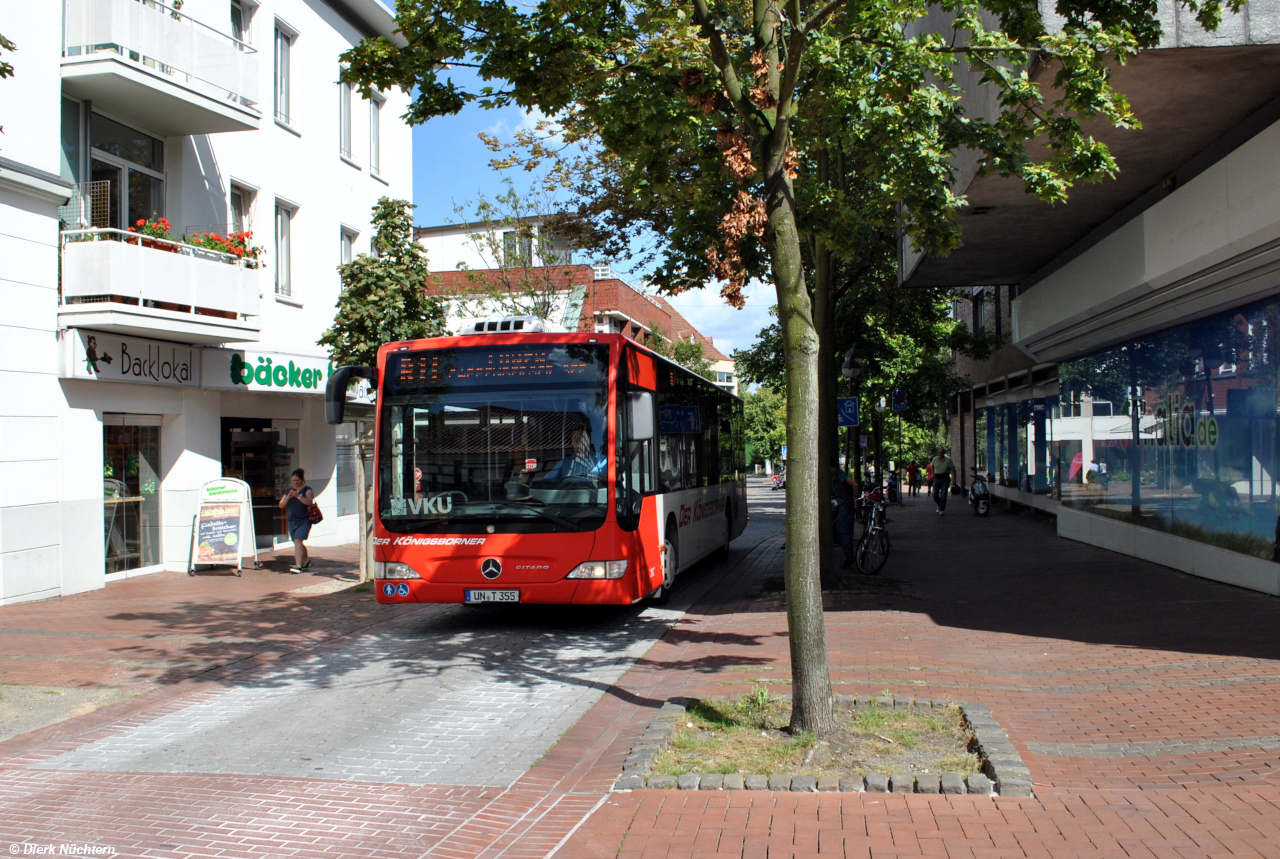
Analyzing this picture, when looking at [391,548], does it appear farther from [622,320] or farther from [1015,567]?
[622,320]

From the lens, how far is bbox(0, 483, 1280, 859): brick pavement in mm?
4547

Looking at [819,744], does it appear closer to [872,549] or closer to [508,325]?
[508,325]

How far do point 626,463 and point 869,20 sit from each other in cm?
457

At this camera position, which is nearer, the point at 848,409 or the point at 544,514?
the point at 544,514

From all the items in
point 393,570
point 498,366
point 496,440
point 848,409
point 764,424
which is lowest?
point 393,570

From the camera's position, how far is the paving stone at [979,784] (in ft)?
16.4

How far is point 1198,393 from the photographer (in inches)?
481

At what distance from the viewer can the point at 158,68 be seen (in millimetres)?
14633

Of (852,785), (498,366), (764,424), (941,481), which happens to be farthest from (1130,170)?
(764,424)

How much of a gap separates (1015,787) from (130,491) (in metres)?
14.0

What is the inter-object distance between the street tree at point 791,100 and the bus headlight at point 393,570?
3.97 m

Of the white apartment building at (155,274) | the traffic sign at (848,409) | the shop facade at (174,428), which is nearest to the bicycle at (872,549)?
the traffic sign at (848,409)

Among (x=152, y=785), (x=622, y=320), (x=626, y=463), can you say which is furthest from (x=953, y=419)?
(x=152, y=785)

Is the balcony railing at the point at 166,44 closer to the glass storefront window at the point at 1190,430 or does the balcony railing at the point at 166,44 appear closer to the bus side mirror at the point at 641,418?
the bus side mirror at the point at 641,418
